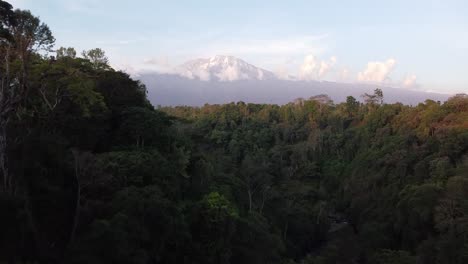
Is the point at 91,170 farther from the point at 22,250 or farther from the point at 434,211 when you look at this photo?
the point at 434,211

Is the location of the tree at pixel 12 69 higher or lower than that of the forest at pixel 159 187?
higher

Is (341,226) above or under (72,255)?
under

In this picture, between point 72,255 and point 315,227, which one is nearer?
point 72,255

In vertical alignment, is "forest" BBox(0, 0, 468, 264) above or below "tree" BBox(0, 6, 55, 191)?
below

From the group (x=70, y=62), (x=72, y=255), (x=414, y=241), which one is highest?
(x=70, y=62)

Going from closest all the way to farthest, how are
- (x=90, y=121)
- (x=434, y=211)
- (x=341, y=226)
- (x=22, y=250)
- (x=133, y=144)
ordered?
(x=22, y=250)
(x=90, y=121)
(x=133, y=144)
(x=434, y=211)
(x=341, y=226)

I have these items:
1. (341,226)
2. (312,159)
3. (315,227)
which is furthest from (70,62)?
Answer: (312,159)

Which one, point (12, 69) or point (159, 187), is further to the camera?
point (159, 187)

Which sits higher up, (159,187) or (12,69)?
(12,69)
